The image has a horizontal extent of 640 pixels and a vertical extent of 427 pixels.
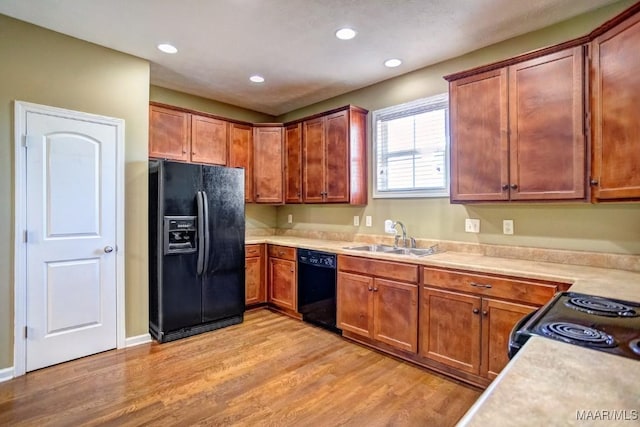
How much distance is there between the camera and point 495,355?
2.31 metres

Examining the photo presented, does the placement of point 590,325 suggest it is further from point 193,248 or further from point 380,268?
point 193,248

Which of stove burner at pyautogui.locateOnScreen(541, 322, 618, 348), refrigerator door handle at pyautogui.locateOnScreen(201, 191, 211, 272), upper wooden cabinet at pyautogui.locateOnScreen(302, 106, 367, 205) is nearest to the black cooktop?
stove burner at pyautogui.locateOnScreen(541, 322, 618, 348)

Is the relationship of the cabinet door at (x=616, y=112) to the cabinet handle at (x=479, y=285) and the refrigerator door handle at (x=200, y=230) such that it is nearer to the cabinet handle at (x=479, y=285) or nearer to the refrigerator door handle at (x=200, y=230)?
the cabinet handle at (x=479, y=285)

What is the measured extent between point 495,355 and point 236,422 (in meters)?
1.71

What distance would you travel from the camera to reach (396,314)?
2881mm

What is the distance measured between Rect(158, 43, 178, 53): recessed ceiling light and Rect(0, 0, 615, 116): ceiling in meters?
0.06

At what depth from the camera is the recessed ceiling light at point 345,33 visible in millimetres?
2709

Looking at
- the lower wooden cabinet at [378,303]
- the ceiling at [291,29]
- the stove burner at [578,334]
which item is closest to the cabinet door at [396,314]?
the lower wooden cabinet at [378,303]

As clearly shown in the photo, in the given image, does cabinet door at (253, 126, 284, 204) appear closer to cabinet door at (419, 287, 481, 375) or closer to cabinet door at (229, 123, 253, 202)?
cabinet door at (229, 123, 253, 202)

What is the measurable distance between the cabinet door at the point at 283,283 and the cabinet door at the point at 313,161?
836 millimetres

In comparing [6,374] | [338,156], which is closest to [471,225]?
[338,156]

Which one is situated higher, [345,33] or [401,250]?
[345,33]

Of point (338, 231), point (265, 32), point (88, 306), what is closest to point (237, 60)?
point (265, 32)

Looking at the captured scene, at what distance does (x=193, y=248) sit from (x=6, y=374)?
1604 mm
